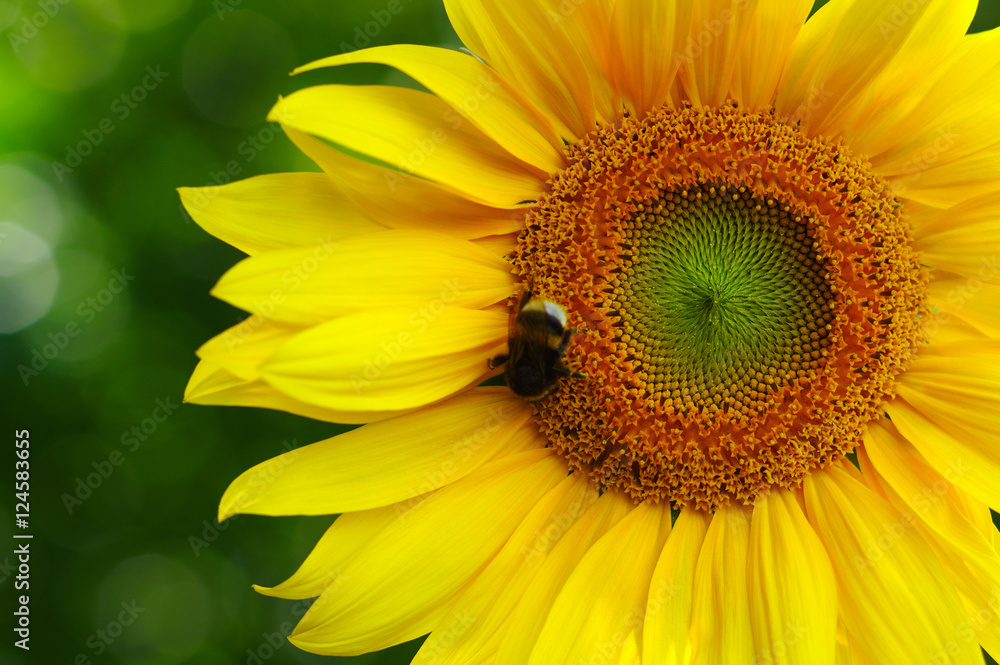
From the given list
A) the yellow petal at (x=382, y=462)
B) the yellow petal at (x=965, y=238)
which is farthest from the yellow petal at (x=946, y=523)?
the yellow petal at (x=382, y=462)

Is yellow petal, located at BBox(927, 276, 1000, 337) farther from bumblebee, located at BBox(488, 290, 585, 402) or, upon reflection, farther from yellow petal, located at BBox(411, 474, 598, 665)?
yellow petal, located at BBox(411, 474, 598, 665)

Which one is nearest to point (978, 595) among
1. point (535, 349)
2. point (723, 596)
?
point (723, 596)

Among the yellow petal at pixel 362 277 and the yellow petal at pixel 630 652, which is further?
the yellow petal at pixel 630 652

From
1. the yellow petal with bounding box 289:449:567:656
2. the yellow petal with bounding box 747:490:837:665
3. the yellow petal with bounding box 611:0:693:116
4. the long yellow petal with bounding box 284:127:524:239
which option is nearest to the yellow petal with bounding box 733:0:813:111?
the yellow petal with bounding box 611:0:693:116

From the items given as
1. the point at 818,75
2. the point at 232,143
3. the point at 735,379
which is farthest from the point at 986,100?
the point at 232,143

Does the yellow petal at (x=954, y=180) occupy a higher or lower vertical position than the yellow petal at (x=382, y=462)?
higher

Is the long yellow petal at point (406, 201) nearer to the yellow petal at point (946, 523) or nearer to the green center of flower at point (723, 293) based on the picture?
the green center of flower at point (723, 293)
